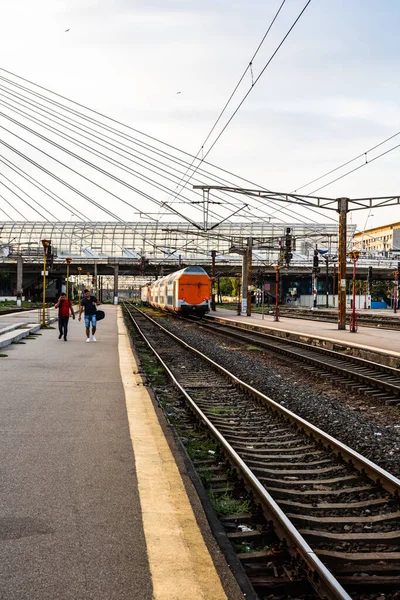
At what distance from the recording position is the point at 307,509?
5746 mm

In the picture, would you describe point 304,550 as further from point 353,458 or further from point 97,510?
point 353,458

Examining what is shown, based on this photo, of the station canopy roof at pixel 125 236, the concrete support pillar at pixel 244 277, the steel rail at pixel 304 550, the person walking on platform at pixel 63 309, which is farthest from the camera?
the station canopy roof at pixel 125 236

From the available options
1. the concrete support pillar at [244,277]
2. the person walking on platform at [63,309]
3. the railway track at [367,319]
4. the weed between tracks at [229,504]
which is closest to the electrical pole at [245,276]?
the concrete support pillar at [244,277]

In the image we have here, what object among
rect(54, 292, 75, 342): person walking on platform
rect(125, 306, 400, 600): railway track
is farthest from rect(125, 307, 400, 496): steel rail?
rect(54, 292, 75, 342): person walking on platform

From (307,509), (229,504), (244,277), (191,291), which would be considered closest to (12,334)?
(229,504)

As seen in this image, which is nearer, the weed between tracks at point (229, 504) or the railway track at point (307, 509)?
the railway track at point (307, 509)

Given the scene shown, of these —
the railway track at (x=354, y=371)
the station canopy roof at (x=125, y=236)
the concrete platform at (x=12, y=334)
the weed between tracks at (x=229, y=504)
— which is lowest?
the railway track at (x=354, y=371)

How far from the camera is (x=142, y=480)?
5773 millimetres

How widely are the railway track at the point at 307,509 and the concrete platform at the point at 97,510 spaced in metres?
0.47

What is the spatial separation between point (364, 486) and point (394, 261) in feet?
307

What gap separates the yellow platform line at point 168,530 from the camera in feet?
12.1

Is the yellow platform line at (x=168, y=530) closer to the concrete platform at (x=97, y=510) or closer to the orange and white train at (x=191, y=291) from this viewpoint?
the concrete platform at (x=97, y=510)

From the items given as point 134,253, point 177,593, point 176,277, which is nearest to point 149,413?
point 177,593

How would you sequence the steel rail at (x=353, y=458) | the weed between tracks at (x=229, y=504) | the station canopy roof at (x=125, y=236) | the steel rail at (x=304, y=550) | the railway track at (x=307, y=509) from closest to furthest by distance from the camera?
the steel rail at (x=304, y=550), the railway track at (x=307, y=509), the weed between tracks at (x=229, y=504), the steel rail at (x=353, y=458), the station canopy roof at (x=125, y=236)
